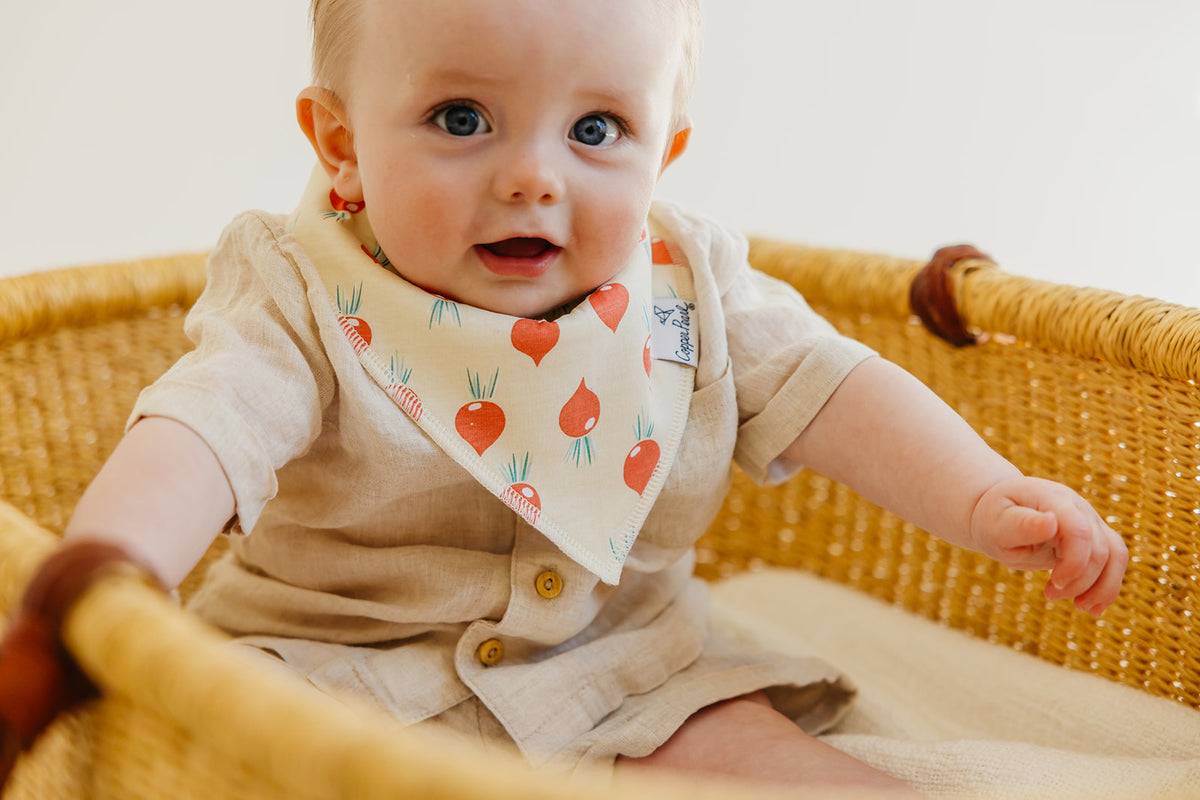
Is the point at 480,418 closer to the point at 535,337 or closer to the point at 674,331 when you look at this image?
the point at 535,337

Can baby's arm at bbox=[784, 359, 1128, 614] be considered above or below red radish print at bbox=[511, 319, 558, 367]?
below

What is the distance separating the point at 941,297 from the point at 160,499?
0.74 m

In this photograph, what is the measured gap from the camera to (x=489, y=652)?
2.67 ft

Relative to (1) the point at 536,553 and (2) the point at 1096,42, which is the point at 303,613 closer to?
(1) the point at 536,553

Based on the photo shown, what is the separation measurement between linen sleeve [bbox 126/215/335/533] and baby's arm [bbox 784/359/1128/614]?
380 mm

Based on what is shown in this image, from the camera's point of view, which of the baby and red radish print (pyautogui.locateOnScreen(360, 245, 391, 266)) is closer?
the baby

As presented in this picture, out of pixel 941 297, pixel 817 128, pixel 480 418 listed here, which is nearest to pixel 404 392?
pixel 480 418

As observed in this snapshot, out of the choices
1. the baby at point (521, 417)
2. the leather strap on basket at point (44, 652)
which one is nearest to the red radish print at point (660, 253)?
the baby at point (521, 417)

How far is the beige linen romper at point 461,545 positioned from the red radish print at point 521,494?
45mm

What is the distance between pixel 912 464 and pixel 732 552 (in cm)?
51

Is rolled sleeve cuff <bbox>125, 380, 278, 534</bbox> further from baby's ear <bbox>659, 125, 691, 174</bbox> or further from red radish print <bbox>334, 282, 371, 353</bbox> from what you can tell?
baby's ear <bbox>659, 125, 691, 174</bbox>

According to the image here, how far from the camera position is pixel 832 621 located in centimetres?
114

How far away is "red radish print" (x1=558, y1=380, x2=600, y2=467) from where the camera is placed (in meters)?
0.79

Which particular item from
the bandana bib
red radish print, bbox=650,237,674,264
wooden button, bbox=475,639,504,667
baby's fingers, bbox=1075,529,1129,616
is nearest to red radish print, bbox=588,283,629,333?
the bandana bib
